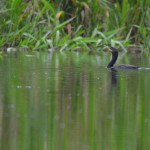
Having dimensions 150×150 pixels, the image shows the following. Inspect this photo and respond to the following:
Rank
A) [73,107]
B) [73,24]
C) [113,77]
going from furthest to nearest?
1. [73,24]
2. [113,77]
3. [73,107]

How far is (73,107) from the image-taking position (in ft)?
27.8

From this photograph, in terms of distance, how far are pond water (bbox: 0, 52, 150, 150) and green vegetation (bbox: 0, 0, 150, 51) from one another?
16.5ft

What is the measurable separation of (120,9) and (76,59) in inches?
184

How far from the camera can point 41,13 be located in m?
19.9

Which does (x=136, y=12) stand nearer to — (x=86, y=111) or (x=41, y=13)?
(x=41, y=13)

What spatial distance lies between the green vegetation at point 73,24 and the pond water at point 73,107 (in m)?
5.03

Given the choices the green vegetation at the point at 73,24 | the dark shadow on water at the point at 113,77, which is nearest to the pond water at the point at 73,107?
the dark shadow on water at the point at 113,77

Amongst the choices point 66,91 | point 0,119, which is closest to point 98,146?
point 0,119

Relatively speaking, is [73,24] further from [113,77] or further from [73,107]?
[73,107]

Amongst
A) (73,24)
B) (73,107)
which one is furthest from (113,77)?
(73,24)

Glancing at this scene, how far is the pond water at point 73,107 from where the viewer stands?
6.51 m

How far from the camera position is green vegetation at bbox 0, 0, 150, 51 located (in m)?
19.6

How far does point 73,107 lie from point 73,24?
12.5 metres

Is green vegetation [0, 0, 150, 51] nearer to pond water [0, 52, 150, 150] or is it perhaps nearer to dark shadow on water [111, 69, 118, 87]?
pond water [0, 52, 150, 150]
